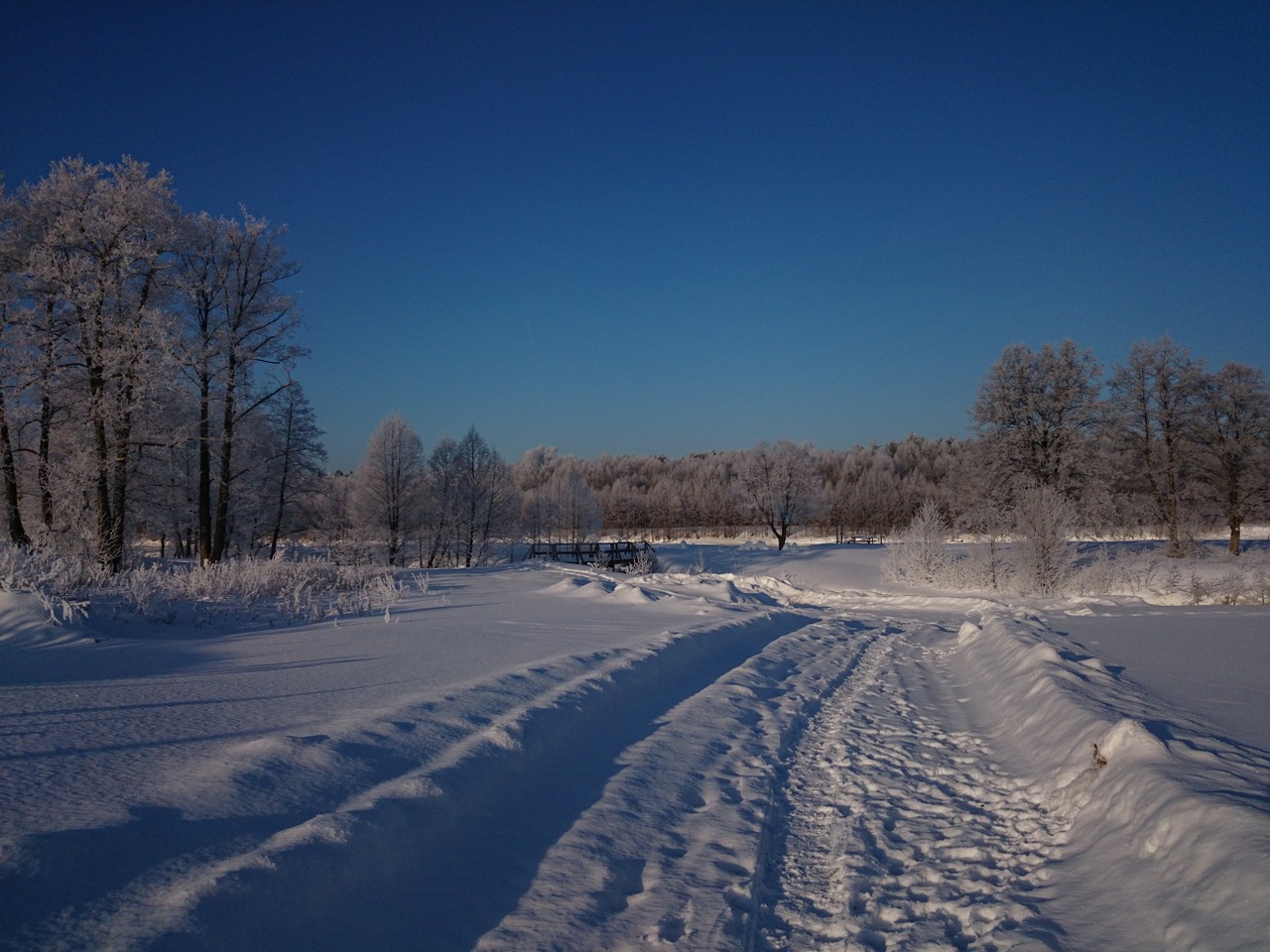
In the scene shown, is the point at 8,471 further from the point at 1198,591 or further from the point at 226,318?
the point at 1198,591

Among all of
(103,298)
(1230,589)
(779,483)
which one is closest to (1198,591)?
(1230,589)

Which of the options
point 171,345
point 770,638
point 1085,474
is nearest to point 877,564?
point 1085,474

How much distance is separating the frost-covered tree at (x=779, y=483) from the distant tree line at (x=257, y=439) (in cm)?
22

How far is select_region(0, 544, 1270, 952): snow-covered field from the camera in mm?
2922

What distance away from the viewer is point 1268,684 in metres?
7.03

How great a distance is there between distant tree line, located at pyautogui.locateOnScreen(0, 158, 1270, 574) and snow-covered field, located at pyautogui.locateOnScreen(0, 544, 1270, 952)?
379 inches

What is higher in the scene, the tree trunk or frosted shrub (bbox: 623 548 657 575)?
the tree trunk

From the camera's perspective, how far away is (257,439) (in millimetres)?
30031

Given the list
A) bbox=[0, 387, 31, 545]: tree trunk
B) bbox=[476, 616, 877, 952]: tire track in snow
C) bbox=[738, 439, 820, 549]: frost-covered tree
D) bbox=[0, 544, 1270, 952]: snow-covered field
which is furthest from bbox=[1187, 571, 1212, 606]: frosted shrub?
bbox=[738, 439, 820, 549]: frost-covered tree

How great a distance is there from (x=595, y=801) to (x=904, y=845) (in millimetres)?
1952

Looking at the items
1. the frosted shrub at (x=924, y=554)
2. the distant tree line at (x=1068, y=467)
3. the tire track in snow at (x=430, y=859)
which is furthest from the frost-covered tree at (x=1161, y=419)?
the tire track in snow at (x=430, y=859)

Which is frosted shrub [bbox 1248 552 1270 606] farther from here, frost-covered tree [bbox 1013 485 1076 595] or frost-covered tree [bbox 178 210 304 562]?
frost-covered tree [bbox 178 210 304 562]

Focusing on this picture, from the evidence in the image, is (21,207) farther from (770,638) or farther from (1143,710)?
(1143,710)

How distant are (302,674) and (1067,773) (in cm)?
663
